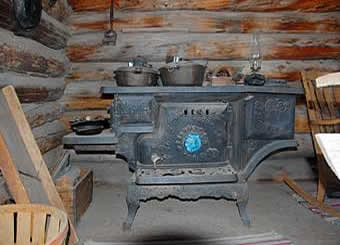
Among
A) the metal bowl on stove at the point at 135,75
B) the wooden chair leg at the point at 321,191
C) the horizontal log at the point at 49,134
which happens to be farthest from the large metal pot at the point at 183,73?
the wooden chair leg at the point at 321,191

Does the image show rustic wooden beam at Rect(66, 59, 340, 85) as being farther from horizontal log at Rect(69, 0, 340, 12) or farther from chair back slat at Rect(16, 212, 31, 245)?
chair back slat at Rect(16, 212, 31, 245)

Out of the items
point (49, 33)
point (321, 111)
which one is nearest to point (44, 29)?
point (49, 33)

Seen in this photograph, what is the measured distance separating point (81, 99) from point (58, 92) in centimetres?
26

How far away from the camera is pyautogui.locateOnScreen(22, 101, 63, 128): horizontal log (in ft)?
7.05

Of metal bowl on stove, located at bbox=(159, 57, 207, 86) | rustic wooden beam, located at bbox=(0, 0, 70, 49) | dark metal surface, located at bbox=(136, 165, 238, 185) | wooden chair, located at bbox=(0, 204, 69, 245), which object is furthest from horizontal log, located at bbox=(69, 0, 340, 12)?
wooden chair, located at bbox=(0, 204, 69, 245)

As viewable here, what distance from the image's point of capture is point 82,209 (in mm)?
2279

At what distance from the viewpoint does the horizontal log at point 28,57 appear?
5.67ft

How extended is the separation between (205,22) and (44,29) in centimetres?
140

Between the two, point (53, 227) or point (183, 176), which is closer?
point (53, 227)

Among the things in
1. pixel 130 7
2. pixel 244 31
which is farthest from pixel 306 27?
pixel 130 7

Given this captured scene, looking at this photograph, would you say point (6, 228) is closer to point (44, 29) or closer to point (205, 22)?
point (44, 29)

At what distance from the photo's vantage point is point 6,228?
1.28 m

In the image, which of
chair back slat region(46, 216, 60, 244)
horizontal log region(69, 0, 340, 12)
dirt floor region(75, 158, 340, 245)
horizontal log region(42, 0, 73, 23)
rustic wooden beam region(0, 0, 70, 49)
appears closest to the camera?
chair back slat region(46, 216, 60, 244)

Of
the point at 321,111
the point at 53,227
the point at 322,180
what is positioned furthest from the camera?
the point at 321,111
